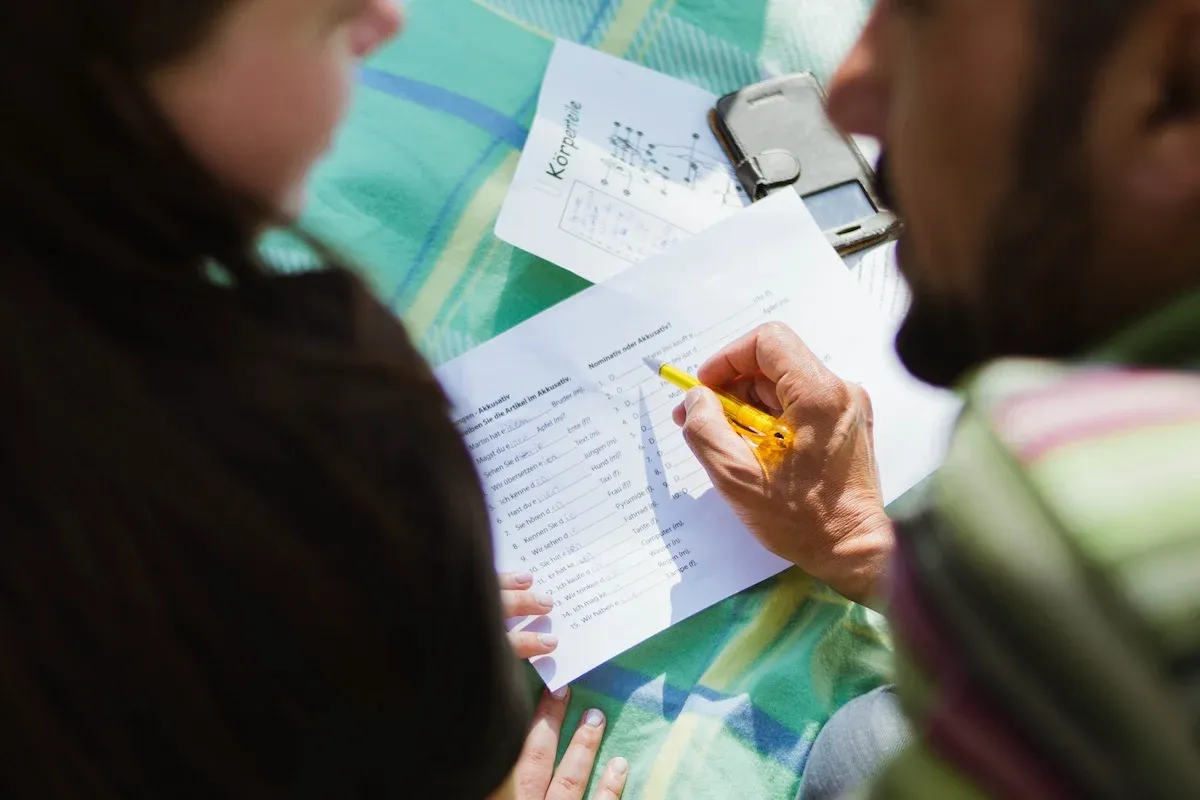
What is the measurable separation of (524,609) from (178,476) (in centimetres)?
32

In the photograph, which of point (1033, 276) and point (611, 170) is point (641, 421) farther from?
point (1033, 276)

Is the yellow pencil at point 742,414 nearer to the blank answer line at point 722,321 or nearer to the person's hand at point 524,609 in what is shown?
the blank answer line at point 722,321

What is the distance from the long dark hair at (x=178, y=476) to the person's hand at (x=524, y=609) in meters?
0.19

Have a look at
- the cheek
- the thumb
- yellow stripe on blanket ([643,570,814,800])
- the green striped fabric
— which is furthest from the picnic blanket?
the green striped fabric

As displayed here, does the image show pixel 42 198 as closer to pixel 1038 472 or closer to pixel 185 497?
pixel 185 497

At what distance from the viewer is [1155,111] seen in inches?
10.9

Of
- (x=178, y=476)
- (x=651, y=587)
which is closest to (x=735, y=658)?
(x=651, y=587)

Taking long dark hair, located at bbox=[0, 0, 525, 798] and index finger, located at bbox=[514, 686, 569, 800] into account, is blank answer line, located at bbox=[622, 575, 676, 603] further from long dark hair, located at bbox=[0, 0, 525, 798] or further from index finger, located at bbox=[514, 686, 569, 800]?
long dark hair, located at bbox=[0, 0, 525, 798]

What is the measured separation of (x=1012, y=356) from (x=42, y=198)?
0.37 metres

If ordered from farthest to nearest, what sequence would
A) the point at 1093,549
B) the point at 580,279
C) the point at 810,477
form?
the point at 580,279 → the point at 810,477 → the point at 1093,549

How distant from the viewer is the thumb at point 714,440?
603 mm

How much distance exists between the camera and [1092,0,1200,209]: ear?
0.26m

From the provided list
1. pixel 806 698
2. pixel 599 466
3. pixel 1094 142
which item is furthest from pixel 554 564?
pixel 1094 142

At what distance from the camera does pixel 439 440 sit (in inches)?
15.3
